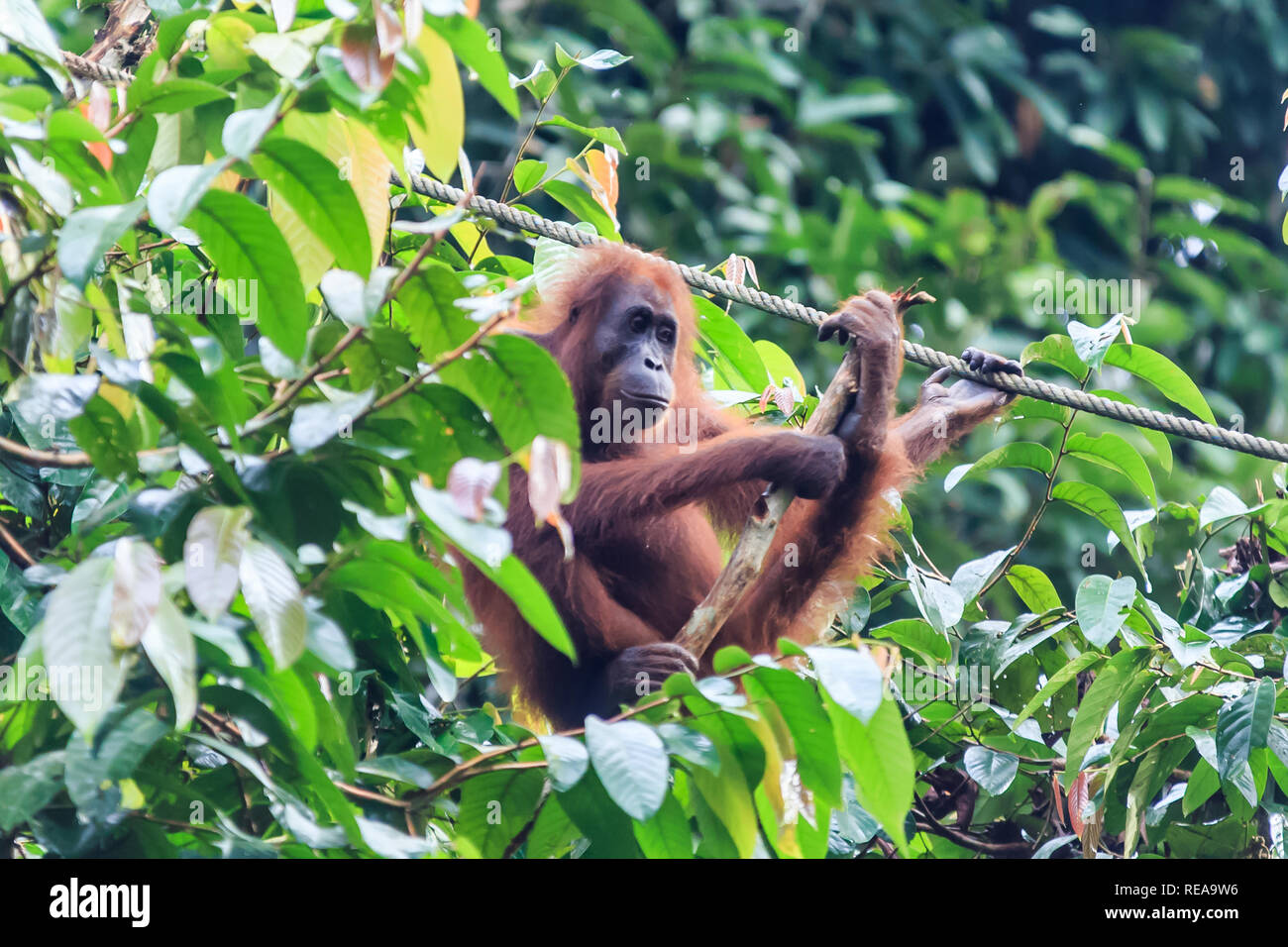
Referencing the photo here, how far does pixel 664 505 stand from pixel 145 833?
167 centimetres

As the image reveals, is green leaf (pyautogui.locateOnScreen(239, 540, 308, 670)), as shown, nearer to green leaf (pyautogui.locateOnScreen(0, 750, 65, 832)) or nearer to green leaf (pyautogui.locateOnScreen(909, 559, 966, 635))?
green leaf (pyautogui.locateOnScreen(0, 750, 65, 832))

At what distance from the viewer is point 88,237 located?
147 centimetres

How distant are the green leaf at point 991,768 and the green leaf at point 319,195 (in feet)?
5.88

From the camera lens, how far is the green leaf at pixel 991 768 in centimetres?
283

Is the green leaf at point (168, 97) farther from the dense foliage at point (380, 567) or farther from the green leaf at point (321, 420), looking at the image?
the green leaf at point (321, 420)

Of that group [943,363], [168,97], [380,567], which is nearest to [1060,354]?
[943,363]

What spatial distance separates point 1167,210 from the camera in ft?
26.2

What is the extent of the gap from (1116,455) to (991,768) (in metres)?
0.76

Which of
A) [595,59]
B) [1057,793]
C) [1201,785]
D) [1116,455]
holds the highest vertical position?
[595,59]

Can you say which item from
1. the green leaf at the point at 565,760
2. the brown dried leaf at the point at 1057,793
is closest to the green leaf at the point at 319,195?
the green leaf at the point at 565,760

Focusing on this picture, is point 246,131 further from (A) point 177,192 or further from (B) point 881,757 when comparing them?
(B) point 881,757

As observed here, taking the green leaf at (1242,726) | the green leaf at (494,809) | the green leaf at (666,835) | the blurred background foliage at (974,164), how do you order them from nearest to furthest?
the green leaf at (666,835)
the green leaf at (494,809)
the green leaf at (1242,726)
the blurred background foliage at (974,164)
